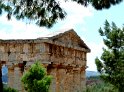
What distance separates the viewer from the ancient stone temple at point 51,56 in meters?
24.1

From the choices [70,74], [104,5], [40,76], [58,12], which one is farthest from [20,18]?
[70,74]

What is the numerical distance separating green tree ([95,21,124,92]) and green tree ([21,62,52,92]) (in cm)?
750

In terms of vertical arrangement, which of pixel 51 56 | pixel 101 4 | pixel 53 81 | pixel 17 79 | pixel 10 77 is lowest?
pixel 53 81

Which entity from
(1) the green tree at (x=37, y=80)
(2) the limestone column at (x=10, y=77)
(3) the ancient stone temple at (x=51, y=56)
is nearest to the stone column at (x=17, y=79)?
(3) the ancient stone temple at (x=51, y=56)

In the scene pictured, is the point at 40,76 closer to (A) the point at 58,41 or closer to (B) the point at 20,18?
(A) the point at 58,41

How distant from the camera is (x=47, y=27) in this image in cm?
1163

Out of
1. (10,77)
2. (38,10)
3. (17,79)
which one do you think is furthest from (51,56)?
(38,10)

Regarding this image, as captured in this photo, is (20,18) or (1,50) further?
(1,50)

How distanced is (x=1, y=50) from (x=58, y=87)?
179 inches

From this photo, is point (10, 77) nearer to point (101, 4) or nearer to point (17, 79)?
point (17, 79)

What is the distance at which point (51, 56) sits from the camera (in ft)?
81.2

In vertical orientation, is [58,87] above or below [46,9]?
below

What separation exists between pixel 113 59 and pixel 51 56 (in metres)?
5.77

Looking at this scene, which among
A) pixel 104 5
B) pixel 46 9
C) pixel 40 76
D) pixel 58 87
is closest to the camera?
pixel 104 5
